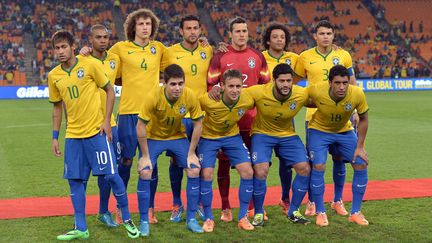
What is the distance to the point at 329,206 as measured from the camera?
7.65 m

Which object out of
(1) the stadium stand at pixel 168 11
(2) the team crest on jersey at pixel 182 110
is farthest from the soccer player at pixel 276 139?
(1) the stadium stand at pixel 168 11

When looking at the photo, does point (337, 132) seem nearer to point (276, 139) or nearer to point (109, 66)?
point (276, 139)

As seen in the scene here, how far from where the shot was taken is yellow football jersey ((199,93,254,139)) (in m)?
6.70

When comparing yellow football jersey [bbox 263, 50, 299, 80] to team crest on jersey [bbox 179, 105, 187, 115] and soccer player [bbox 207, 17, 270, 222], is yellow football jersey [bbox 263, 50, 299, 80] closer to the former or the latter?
soccer player [bbox 207, 17, 270, 222]

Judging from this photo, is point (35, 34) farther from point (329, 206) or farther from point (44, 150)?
point (329, 206)

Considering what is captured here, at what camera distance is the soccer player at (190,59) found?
7.02 meters

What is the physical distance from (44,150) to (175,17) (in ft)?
102

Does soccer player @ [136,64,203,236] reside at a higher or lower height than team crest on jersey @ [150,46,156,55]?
lower

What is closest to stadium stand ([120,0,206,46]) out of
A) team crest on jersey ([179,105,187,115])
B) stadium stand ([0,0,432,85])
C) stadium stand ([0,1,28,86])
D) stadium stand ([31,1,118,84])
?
stadium stand ([0,0,432,85])

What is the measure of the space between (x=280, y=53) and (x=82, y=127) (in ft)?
8.89

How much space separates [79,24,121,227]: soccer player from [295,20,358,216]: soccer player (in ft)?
7.59

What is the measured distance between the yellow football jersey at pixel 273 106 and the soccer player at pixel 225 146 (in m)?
0.12

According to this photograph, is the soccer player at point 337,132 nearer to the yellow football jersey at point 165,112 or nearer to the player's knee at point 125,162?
the yellow football jersey at point 165,112

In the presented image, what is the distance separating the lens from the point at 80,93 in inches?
244
